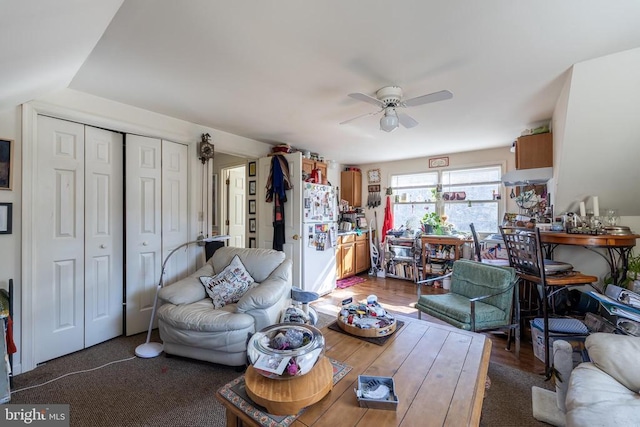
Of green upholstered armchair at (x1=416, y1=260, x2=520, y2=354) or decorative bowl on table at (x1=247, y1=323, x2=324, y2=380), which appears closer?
decorative bowl on table at (x1=247, y1=323, x2=324, y2=380)

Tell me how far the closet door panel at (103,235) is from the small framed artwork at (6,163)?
480 mm

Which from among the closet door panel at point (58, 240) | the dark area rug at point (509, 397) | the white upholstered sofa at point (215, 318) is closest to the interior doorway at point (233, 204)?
the white upholstered sofa at point (215, 318)

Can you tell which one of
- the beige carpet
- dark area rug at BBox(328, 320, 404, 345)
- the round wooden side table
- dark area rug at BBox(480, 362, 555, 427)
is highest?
the round wooden side table

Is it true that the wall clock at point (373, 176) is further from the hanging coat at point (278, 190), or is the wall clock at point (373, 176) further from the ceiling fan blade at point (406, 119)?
the ceiling fan blade at point (406, 119)

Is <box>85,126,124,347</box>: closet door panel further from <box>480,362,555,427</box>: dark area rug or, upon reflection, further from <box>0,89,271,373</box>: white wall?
<box>480,362,555,427</box>: dark area rug

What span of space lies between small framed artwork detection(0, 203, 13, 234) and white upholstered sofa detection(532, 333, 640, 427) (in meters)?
3.72

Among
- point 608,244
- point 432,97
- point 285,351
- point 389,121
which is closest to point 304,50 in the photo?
point 389,121

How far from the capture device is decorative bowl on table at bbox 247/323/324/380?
3.66 feet

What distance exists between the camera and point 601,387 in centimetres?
131

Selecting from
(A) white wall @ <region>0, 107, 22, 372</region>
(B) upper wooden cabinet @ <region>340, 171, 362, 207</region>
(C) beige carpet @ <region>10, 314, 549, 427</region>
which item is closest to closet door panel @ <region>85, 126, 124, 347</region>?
(C) beige carpet @ <region>10, 314, 549, 427</region>

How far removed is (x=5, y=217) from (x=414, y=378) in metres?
3.05

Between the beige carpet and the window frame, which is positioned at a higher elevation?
the window frame

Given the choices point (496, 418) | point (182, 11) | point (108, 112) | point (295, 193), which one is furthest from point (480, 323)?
point (108, 112)

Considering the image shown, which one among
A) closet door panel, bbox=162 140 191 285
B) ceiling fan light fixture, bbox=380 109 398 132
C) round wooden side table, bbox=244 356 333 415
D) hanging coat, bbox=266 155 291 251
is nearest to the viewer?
round wooden side table, bbox=244 356 333 415
